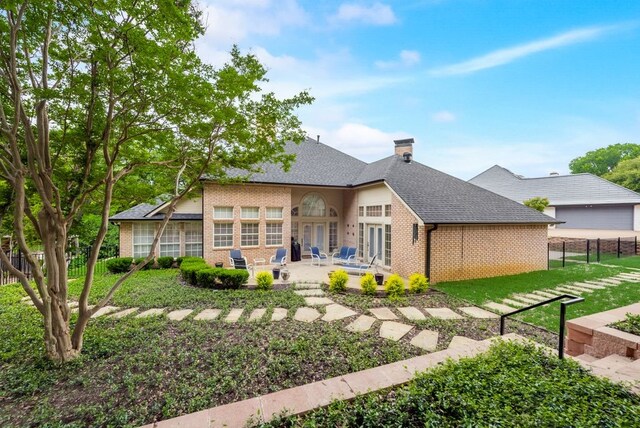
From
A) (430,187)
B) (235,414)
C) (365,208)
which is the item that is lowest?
(235,414)

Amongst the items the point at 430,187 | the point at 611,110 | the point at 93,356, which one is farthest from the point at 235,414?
the point at 611,110

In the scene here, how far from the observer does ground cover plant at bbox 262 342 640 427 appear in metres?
2.60

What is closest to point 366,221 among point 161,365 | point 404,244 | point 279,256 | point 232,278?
point 404,244

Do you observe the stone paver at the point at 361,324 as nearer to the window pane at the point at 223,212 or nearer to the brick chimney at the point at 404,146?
the window pane at the point at 223,212

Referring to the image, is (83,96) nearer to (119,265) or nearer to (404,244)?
(119,265)

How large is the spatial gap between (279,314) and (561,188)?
28.6 metres

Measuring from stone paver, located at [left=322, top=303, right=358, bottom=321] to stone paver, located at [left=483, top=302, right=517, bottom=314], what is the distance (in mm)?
3906

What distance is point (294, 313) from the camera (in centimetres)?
698

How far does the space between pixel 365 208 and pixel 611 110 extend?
1868 cm

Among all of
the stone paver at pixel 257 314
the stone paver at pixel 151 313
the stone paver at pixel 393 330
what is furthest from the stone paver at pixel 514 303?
the stone paver at pixel 151 313

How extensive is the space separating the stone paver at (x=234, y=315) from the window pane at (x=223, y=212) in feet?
22.5

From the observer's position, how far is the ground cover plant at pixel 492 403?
8.54ft

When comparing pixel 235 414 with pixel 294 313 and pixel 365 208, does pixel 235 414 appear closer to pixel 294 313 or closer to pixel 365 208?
pixel 294 313

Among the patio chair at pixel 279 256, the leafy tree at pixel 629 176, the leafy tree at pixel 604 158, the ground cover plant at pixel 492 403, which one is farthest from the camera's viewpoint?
the leafy tree at pixel 604 158
